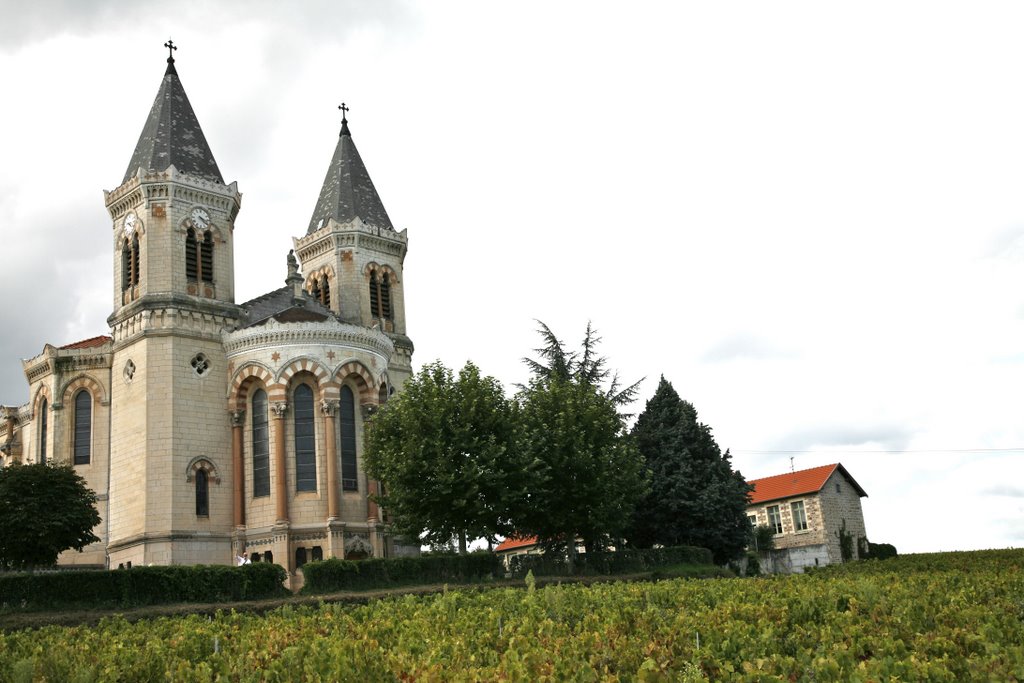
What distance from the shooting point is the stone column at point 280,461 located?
138ft

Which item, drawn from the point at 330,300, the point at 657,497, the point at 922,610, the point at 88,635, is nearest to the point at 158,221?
the point at 330,300

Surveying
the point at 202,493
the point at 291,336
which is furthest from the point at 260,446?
the point at 291,336

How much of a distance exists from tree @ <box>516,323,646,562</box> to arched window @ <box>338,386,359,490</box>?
27.7 feet

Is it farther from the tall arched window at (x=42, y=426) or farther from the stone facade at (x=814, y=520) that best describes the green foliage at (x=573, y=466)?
the stone facade at (x=814, y=520)

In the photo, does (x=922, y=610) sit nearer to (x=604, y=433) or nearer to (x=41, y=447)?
(x=604, y=433)

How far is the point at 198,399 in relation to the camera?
43.8 meters

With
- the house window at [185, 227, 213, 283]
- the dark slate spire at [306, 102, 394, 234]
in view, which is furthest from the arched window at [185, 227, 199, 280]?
the dark slate spire at [306, 102, 394, 234]

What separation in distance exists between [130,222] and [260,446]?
1248 cm

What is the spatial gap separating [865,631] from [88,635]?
1142 cm

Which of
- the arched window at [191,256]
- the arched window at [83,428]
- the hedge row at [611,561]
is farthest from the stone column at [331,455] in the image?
the arched window at [83,428]

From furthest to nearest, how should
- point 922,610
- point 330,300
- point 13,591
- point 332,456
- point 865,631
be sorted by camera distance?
1. point 330,300
2. point 332,456
3. point 13,591
4. point 922,610
5. point 865,631

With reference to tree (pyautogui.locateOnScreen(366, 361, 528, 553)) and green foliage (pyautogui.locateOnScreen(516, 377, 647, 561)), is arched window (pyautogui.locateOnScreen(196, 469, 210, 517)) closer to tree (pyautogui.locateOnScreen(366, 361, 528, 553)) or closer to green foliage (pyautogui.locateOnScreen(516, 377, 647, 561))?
tree (pyautogui.locateOnScreen(366, 361, 528, 553))

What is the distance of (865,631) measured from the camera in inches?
514

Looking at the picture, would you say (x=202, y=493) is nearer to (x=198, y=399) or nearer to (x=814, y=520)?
(x=198, y=399)
